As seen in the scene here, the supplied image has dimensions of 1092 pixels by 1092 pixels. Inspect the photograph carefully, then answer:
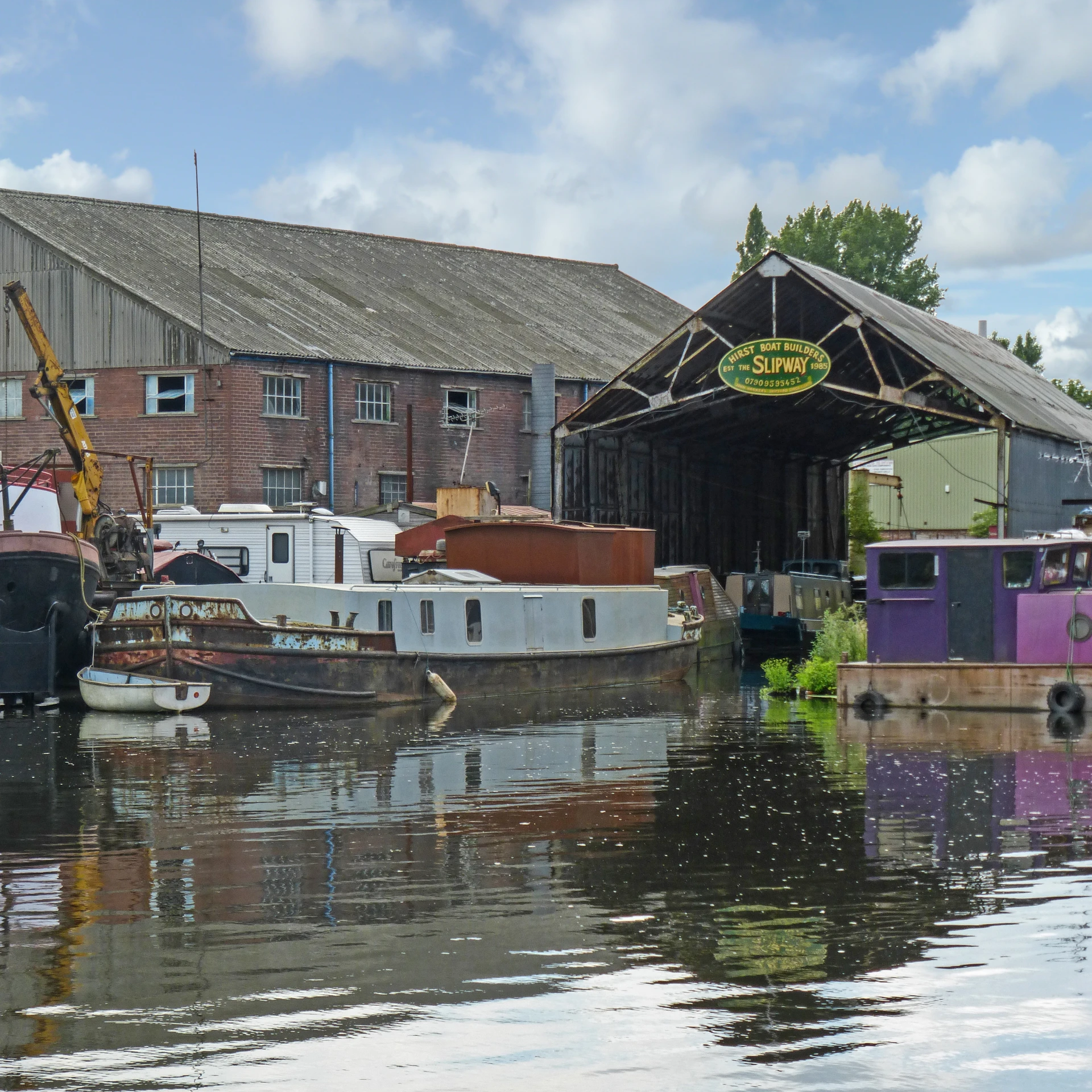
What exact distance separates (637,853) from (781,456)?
39.0 meters

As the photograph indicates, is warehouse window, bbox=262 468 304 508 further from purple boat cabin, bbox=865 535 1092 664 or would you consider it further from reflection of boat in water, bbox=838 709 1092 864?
reflection of boat in water, bbox=838 709 1092 864

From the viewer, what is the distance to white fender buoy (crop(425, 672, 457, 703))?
27.9 metres

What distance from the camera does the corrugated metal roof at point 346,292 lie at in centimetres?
4678

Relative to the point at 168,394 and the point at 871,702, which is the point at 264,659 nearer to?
the point at 871,702

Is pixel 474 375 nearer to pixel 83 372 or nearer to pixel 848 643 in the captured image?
pixel 83 372

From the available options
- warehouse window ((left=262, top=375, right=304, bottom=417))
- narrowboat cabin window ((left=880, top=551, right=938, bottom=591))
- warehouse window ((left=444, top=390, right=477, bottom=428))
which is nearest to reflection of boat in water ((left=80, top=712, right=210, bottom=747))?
narrowboat cabin window ((left=880, top=551, right=938, bottom=591))

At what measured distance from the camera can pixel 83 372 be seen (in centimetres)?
4641

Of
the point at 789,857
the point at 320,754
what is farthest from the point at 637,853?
the point at 320,754

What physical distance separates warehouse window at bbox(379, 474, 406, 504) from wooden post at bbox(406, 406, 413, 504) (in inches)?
9.7

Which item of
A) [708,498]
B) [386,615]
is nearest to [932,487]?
[708,498]

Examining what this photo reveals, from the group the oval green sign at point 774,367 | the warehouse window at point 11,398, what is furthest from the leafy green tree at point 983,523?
the warehouse window at point 11,398

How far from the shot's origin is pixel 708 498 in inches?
1870

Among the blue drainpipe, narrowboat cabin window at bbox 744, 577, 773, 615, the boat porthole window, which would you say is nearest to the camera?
the boat porthole window

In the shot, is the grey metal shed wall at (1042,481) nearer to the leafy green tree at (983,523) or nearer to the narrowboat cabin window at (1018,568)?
the leafy green tree at (983,523)
